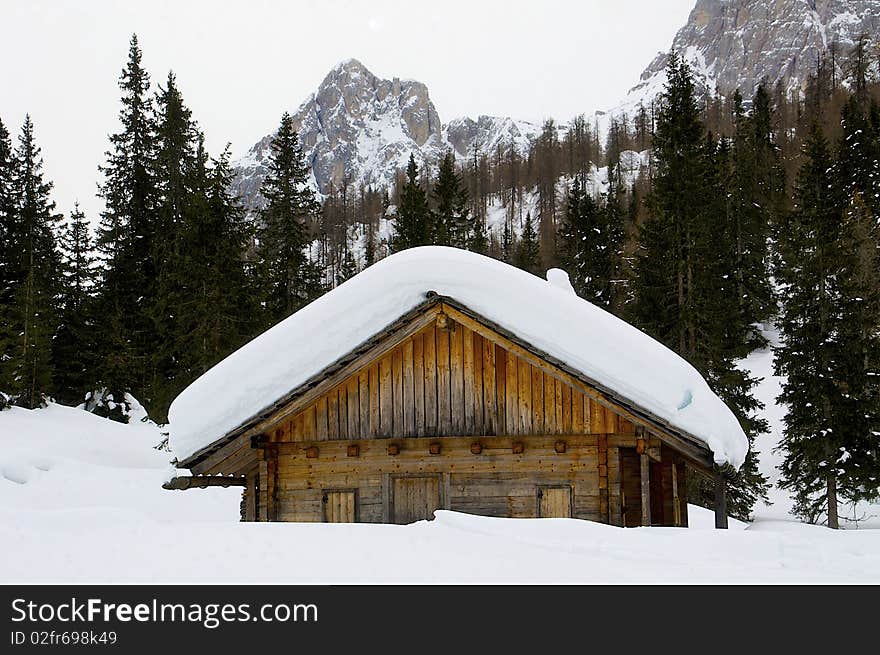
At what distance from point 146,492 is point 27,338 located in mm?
13218

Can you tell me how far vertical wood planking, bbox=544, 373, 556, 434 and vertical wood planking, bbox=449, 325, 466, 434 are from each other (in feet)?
4.01

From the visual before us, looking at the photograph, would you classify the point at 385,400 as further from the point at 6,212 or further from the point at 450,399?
the point at 6,212

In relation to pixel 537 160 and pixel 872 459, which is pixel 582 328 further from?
pixel 537 160

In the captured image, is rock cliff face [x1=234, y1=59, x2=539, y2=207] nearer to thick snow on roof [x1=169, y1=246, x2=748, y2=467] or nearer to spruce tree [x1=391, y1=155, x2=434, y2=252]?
spruce tree [x1=391, y1=155, x2=434, y2=252]

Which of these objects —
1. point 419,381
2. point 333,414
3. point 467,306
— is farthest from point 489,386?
point 333,414

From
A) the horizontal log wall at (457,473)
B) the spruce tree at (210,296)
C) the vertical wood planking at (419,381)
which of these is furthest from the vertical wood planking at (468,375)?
the spruce tree at (210,296)

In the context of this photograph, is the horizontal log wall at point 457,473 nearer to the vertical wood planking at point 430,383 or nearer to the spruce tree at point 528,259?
the vertical wood planking at point 430,383

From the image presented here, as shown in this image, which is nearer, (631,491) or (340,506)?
(631,491)

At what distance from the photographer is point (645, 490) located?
9.20 m

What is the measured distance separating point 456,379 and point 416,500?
203cm

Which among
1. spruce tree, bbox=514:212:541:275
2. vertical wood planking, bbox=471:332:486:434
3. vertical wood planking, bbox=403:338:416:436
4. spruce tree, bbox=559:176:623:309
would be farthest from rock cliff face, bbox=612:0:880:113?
vertical wood planking, bbox=403:338:416:436

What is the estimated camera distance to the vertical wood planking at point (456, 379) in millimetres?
9406

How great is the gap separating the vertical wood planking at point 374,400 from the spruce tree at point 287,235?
22.7 m

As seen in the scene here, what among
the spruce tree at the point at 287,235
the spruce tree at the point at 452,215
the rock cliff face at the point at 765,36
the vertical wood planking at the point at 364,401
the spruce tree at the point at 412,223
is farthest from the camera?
the rock cliff face at the point at 765,36
